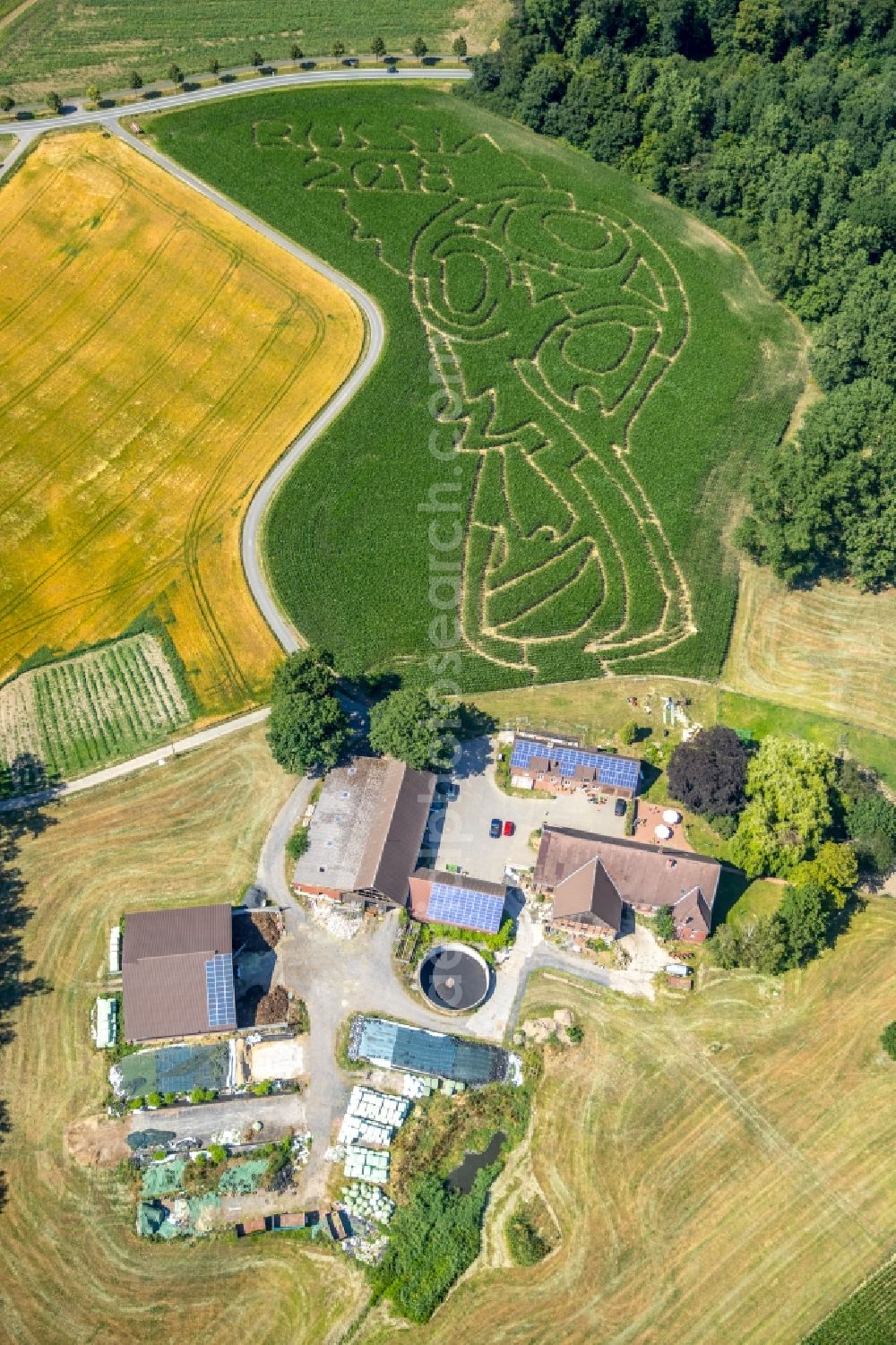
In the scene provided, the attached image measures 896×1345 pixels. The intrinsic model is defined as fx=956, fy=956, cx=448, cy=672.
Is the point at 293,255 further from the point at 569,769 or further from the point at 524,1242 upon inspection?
the point at 524,1242

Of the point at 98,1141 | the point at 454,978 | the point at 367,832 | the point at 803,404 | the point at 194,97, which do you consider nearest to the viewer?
the point at 98,1141

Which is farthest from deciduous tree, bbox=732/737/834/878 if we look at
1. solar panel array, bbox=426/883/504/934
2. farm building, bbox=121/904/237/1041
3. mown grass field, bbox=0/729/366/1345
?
farm building, bbox=121/904/237/1041

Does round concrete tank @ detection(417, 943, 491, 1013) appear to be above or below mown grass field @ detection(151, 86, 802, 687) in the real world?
below

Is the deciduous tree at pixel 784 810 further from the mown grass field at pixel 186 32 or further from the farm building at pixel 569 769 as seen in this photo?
the mown grass field at pixel 186 32

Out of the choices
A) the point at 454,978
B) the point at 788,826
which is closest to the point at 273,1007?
the point at 454,978

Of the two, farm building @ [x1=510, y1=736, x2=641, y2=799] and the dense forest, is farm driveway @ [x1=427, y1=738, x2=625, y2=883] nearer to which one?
farm building @ [x1=510, y1=736, x2=641, y2=799]

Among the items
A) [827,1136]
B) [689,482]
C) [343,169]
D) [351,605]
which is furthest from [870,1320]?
[343,169]
